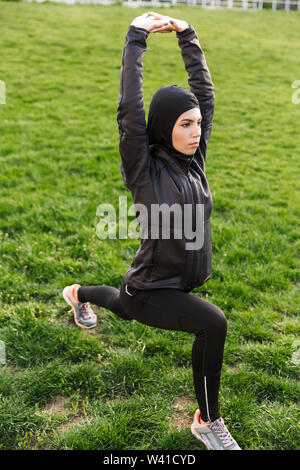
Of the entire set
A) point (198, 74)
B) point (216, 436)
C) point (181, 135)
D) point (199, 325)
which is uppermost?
point (198, 74)

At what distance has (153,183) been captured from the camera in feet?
9.41

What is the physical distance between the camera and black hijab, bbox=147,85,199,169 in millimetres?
2787

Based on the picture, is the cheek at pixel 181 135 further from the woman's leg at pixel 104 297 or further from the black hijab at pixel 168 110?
the woman's leg at pixel 104 297

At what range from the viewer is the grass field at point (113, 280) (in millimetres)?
3207

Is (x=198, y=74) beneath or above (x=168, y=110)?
above

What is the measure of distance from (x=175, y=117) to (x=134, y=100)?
267 mm

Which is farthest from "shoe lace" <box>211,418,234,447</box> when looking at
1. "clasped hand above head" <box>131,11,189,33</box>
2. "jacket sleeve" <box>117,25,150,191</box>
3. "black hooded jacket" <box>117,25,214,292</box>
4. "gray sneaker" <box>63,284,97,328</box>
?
"clasped hand above head" <box>131,11,189,33</box>

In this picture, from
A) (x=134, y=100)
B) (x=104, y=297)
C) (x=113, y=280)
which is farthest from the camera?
(x=113, y=280)

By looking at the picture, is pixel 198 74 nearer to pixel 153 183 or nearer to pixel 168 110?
pixel 168 110

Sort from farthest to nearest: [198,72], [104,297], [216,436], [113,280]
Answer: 1. [113,280]
2. [104,297]
3. [198,72]
4. [216,436]

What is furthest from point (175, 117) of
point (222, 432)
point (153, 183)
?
point (222, 432)

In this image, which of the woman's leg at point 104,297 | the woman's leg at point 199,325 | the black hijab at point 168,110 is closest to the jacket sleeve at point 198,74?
the black hijab at point 168,110

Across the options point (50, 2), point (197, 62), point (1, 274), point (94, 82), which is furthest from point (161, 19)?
point (50, 2)
